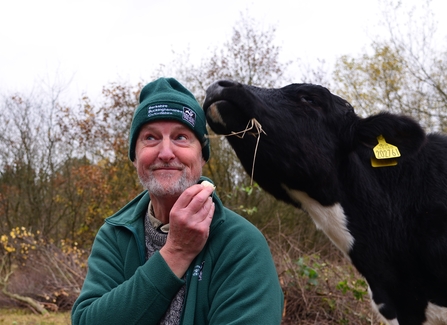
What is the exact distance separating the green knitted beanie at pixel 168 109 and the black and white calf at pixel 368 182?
0.39 metres

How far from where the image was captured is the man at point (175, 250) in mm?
2104

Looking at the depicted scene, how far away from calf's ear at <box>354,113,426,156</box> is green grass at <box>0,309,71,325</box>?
6.55m

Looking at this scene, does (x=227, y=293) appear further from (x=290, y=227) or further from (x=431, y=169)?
(x=290, y=227)

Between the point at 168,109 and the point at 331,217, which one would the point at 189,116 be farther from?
the point at 331,217

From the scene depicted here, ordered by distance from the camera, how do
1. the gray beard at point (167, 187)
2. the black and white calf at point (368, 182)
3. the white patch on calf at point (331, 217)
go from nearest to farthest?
the gray beard at point (167, 187) < the black and white calf at point (368, 182) < the white patch on calf at point (331, 217)

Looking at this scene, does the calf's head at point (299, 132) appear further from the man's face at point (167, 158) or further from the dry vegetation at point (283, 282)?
the dry vegetation at point (283, 282)

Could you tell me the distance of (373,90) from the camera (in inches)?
579

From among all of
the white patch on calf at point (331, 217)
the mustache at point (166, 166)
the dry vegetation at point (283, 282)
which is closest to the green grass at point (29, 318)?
the dry vegetation at point (283, 282)

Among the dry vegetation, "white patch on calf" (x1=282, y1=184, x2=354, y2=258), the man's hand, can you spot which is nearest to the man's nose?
the man's hand

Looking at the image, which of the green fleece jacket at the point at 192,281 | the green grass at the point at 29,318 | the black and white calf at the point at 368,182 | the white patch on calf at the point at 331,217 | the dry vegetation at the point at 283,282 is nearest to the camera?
the green fleece jacket at the point at 192,281

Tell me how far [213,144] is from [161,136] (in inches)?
417

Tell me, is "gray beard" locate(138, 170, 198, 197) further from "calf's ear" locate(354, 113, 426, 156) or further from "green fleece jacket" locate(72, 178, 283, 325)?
"calf's ear" locate(354, 113, 426, 156)

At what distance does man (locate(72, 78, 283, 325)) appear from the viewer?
2104 mm

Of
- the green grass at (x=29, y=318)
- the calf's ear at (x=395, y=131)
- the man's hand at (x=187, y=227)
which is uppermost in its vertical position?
the calf's ear at (x=395, y=131)
